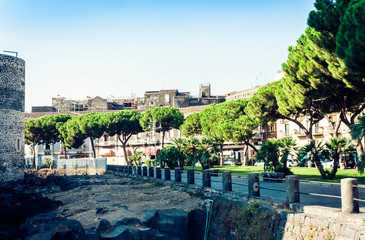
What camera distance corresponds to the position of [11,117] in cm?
3375

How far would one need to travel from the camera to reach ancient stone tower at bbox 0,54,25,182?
33.0 metres

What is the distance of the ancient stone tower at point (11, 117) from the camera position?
108ft

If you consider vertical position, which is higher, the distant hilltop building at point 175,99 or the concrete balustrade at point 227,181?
the distant hilltop building at point 175,99

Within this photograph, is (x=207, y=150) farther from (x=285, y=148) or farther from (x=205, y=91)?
(x=205, y=91)

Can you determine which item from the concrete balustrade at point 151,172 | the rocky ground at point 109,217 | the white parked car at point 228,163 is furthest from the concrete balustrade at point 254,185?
the white parked car at point 228,163

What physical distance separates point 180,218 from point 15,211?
14.3 m

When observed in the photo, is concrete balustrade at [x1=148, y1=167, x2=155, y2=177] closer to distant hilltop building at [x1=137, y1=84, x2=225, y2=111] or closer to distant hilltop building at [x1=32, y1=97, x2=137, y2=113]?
distant hilltop building at [x1=137, y1=84, x2=225, y2=111]

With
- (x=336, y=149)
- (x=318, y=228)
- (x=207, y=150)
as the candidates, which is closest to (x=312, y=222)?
(x=318, y=228)

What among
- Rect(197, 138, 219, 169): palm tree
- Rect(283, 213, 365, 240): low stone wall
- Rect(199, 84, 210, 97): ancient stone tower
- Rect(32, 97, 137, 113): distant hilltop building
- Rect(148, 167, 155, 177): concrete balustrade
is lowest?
Rect(148, 167, 155, 177): concrete balustrade

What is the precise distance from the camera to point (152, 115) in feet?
191

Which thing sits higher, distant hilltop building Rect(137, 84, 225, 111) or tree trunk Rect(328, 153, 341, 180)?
distant hilltop building Rect(137, 84, 225, 111)

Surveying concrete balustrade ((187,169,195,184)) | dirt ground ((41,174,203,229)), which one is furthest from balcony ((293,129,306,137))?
concrete balustrade ((187,169,195,184))

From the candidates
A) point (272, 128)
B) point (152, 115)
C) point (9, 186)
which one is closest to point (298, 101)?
point (9, 186)

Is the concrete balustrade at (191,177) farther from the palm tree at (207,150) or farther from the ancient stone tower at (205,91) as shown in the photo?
the ancient stone tower at (205,91)
